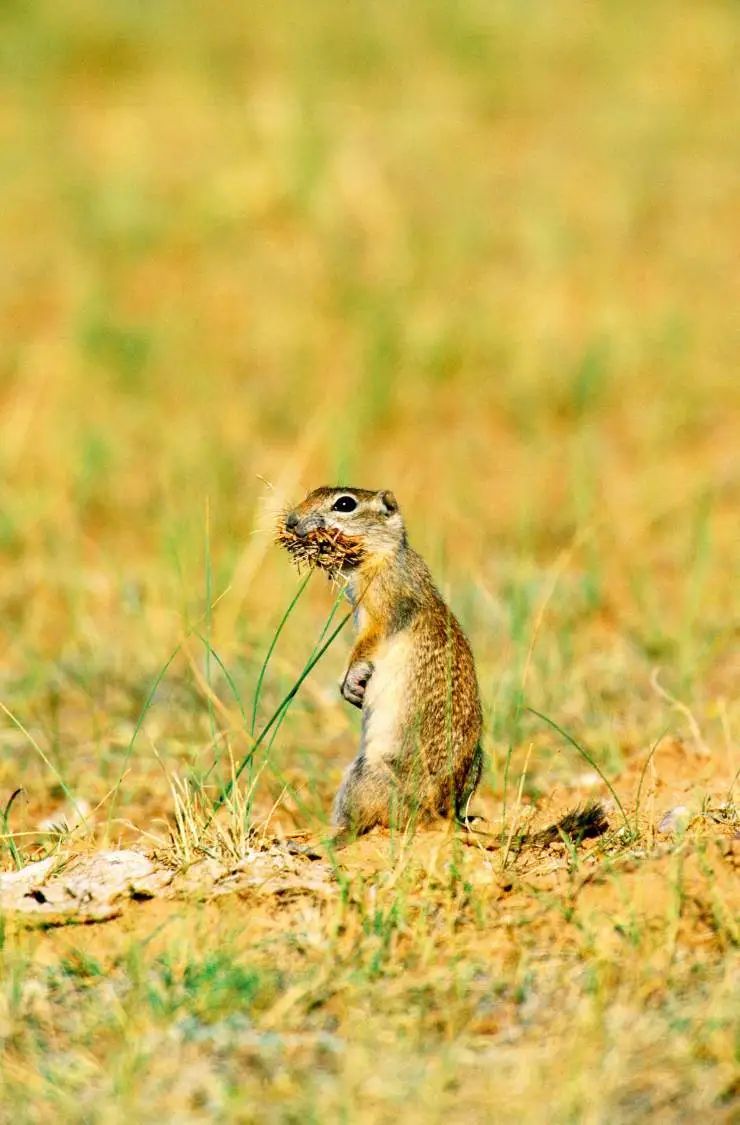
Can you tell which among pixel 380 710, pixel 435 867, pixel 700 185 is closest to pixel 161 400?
pixel 700 185

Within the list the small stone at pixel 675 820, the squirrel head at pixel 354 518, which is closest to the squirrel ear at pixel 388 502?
the squirrel head at pixel 354 518

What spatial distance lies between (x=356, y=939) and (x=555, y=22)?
37.4 feet

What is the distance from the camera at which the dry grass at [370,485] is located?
3074mm

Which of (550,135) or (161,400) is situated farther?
(550,135)

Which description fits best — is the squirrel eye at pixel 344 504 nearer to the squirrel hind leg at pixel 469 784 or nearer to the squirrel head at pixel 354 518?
the squirrel head at pixel 354 518

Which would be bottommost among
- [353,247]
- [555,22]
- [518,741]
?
[518,741]

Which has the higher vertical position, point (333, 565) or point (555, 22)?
point (555, 22)

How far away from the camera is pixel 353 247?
10211 mm

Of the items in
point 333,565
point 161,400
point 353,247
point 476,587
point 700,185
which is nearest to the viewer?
point 333,565

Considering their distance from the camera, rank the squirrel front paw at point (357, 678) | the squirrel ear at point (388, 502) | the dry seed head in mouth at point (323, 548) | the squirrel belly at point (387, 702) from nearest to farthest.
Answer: the squirrel belly at point (387, 702)
the squirrel front paw at point (357, 678)
the dry seed head in mouth at point (323, 548)
the squirrel ear at point (388, 502)

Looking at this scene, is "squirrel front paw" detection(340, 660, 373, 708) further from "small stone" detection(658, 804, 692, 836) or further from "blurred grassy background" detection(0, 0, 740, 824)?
"small stone" detection(658, 804, 692, 836)

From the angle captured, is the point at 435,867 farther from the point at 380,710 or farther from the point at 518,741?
the point at 518,741

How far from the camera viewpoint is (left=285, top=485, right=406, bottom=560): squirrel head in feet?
14.2

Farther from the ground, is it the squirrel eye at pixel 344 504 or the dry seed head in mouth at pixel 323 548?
the squirrel eye at pixel 344 504
